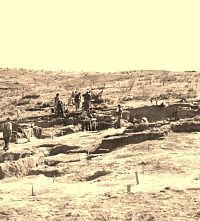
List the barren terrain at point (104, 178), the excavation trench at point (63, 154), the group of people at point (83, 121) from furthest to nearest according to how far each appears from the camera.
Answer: the group of people at point (83, 121) < the excavation trench at point (63, 154) < the barren terrain at point (104, 178)

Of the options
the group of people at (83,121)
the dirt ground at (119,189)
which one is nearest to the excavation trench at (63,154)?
the dirt ground at (119,189)

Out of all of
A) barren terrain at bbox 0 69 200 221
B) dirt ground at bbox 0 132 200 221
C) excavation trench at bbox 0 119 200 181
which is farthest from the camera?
excavation trench at bbox 0 119 200 181

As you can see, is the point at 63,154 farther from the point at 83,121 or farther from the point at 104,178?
the point at 83,121

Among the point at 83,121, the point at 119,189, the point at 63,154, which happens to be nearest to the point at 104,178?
the point at 119,189

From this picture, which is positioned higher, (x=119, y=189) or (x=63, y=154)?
(x=119, y=189)

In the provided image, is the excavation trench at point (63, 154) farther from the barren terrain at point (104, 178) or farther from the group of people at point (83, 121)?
the group of people at point (83, 121)

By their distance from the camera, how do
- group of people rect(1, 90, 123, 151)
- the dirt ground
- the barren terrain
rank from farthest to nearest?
1. group of people rect(1, 90, 123, 151)
2. the barren terrain
3. the dirt ground

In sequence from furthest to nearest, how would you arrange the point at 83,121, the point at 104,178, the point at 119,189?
1. the point at 83,121
2. the point at 104,178
3. the point at 119,189

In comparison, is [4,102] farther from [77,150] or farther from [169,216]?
[169,216]

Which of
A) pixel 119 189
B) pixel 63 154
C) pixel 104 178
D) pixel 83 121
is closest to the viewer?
pixel 119 189

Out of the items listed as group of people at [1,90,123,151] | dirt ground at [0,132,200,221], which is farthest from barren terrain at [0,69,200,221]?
group of people at [1,90,123,151]

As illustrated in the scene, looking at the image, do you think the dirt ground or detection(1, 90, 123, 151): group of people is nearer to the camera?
the dirt ground

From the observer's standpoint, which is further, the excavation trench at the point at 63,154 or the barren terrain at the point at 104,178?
the excavation trench at the point at 63,154

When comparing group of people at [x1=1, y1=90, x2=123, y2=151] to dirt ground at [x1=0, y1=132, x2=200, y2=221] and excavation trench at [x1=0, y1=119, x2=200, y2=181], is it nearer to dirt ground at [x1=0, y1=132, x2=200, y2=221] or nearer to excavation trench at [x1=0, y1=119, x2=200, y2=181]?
excavation trench at [x1=0, y1=119, x2=200, y2=181]
